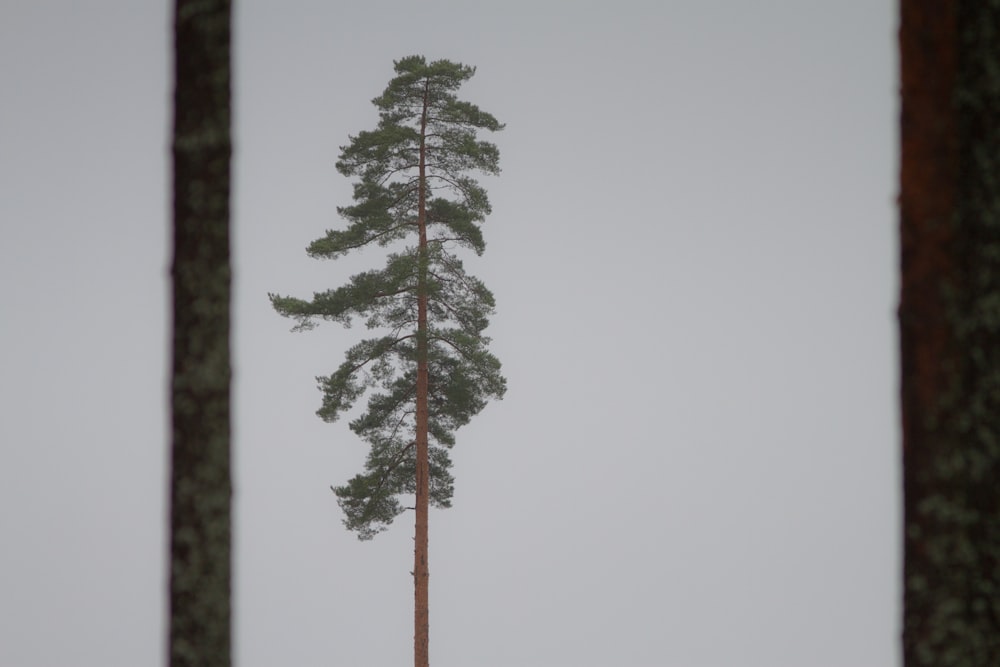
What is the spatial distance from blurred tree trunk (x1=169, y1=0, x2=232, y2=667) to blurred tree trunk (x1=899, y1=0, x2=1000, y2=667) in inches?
167

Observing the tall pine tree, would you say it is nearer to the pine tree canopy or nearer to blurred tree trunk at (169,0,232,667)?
the pine tree canopy

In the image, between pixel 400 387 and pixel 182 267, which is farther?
pixel 400 387

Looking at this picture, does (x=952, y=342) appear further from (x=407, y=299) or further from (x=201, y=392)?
(x=407, y=299)

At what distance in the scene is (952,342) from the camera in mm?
5715

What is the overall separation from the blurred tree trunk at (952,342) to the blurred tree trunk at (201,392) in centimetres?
423

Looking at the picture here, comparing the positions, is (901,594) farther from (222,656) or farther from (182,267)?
(182,267)

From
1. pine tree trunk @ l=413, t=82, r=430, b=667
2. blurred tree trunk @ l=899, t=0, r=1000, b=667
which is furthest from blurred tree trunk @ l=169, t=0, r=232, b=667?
pine tree trunk @ l=413, t=82, r=430, b=667

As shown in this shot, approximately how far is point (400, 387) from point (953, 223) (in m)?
14.5

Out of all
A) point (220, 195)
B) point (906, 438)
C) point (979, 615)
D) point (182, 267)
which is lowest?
point (979, 615)

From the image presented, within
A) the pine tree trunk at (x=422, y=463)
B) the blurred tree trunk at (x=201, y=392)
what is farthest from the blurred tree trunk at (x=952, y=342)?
the pine tree trunk at (x=422, y=463)

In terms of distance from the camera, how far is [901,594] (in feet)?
19.6

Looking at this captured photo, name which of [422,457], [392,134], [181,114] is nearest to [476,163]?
[392,134]

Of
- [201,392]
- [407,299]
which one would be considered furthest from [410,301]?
[201,392]

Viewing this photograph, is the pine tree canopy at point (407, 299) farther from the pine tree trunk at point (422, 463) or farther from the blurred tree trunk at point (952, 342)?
the blurred tree trunk at point (952, 342)
